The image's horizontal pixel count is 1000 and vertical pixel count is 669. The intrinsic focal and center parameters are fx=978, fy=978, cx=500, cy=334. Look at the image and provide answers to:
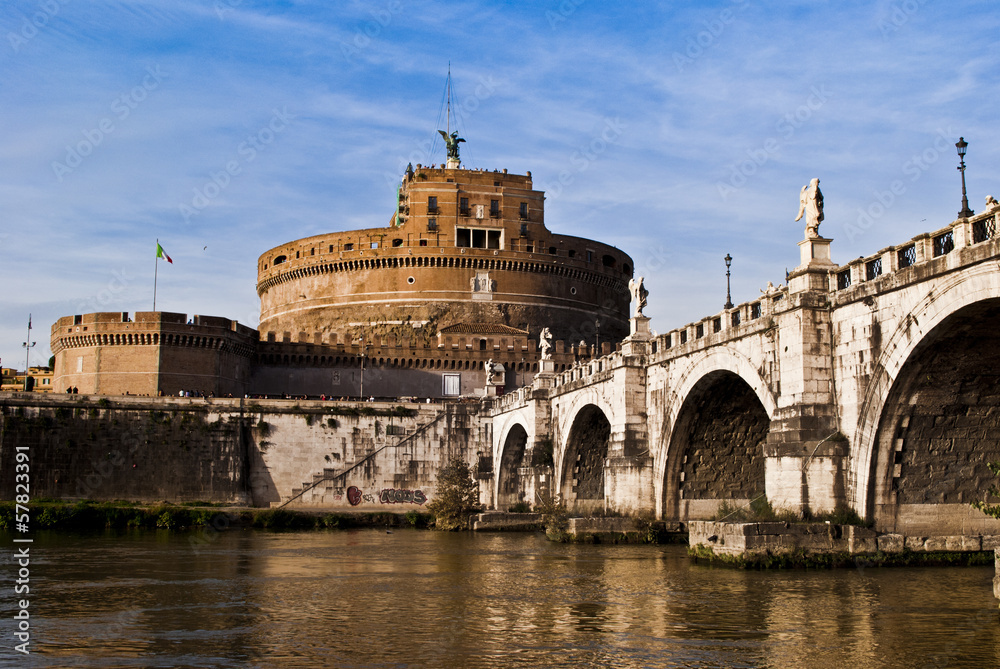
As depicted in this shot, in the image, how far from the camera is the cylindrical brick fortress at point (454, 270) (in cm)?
6875

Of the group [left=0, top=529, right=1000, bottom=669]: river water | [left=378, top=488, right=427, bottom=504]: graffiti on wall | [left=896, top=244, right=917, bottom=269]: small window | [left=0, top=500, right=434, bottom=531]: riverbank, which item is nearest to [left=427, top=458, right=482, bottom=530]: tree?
[left=0, top=500, right=434, bottom=531]: riverbank

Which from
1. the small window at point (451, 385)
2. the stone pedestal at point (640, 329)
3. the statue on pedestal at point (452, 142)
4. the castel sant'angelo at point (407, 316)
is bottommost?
the stone pedestal at point (640, 329)

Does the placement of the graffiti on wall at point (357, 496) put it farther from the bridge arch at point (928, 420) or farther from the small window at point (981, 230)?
the small window at point (981, 230)

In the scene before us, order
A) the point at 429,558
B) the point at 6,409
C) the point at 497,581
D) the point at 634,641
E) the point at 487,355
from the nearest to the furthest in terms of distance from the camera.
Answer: the point at 634,641 < the point at 497,581 < the point at 429,558 < the point at 6,409 < the point at 487,355

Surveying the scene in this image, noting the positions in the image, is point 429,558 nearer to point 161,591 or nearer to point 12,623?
point 161,591

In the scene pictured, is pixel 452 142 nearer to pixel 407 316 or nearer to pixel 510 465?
pixel 407 316

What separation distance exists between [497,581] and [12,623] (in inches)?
342

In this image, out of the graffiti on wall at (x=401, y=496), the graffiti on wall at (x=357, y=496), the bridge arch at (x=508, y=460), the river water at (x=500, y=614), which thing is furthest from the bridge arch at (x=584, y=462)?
the graffiti on wall at (x=357, y=496)

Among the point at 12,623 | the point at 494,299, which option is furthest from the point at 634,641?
the point at 494,299

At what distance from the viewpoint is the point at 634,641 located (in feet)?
40.4

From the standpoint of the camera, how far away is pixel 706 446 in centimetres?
2608

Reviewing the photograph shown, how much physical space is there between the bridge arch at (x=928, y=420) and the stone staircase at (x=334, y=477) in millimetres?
32709

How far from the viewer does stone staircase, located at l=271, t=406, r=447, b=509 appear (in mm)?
46906

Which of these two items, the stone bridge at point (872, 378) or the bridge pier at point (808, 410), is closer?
the stone bridge at point (872, 378)
